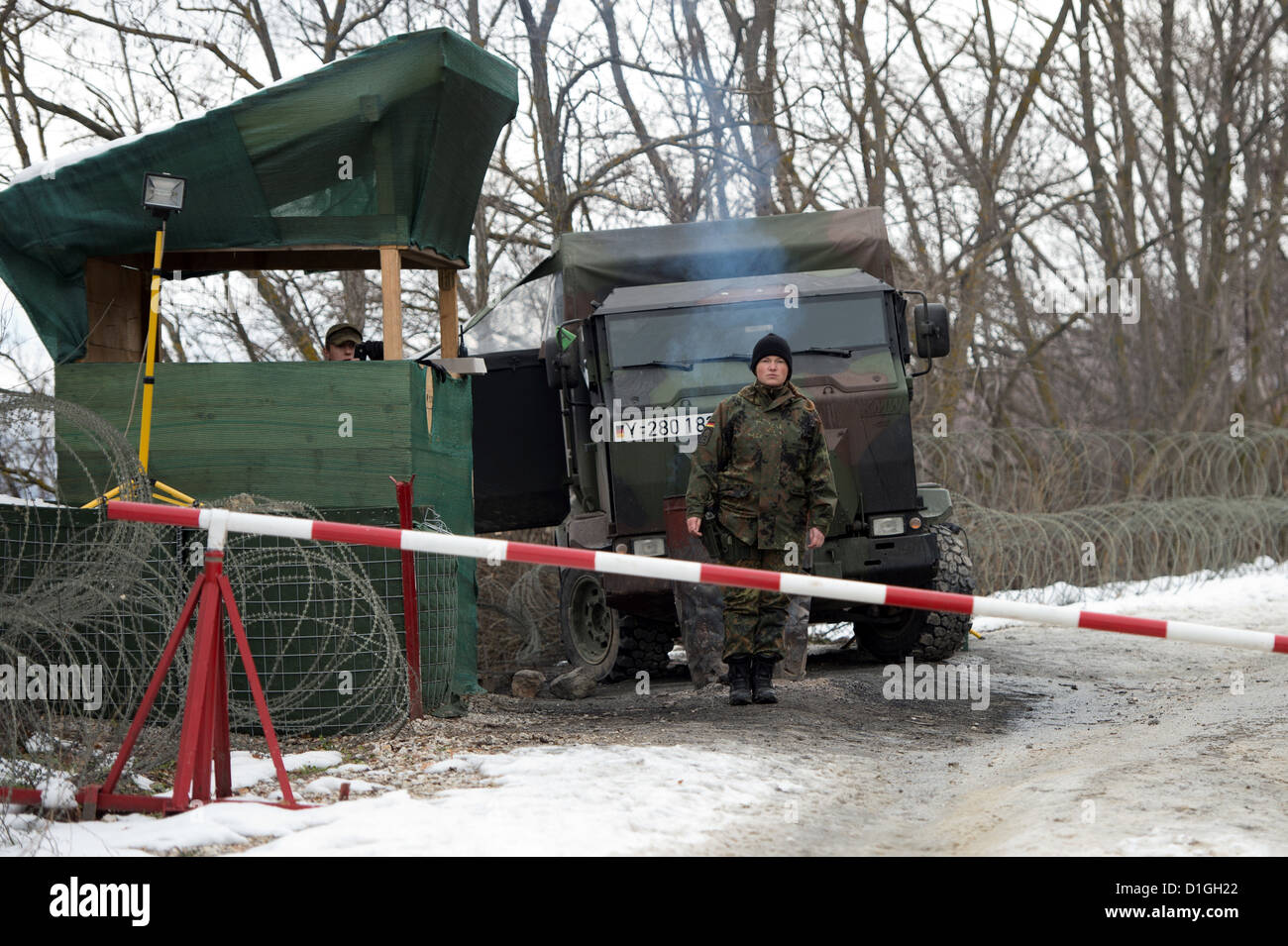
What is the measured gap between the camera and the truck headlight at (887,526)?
28.9ft

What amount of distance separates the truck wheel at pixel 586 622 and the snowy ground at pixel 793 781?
36.0 inches

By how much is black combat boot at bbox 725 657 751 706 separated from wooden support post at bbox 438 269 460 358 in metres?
2.93

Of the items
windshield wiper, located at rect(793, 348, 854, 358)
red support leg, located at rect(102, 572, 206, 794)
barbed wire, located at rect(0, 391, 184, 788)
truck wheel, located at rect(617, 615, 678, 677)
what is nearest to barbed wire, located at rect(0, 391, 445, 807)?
barbed wire, located at rect(0, 391, 184, 788)

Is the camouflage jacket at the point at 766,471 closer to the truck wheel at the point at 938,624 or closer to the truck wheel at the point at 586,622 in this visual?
the truck wheel at the point at 938,624

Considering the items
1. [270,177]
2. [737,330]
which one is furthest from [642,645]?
[270,177]

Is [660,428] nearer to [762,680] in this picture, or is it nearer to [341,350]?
[762,680]

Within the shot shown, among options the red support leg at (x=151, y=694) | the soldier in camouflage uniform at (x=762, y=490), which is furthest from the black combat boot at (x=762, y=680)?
the red support leg at (x=151, y=694)

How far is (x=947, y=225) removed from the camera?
19875 mm

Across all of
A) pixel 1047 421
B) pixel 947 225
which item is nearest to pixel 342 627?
pixel 947 225

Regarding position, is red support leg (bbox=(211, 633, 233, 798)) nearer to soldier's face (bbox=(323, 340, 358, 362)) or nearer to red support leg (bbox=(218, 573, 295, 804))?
red support leg (bbox=(218, 573, 295, 804))

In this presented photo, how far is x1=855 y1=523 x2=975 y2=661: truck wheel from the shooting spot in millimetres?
9234

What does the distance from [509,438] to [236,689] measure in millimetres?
3816
